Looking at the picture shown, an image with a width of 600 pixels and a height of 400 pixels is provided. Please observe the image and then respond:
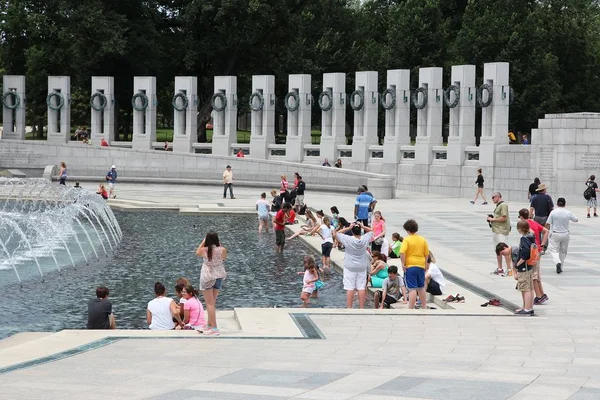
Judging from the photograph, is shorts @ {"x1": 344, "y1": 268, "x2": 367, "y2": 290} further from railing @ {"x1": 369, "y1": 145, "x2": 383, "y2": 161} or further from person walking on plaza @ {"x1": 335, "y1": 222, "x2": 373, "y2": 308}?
railing @ {"x1": 369, "y1": 145, "x2": 383, "y2": 161}

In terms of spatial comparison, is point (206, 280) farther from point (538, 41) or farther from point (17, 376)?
point (538, 41)

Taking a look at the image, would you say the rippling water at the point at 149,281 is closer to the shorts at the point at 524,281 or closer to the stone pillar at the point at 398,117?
the shorts at the point at 524,281

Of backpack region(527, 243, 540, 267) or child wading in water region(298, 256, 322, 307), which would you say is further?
child wading in water region(298, 256, 322, 307)

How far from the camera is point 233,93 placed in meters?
53.6

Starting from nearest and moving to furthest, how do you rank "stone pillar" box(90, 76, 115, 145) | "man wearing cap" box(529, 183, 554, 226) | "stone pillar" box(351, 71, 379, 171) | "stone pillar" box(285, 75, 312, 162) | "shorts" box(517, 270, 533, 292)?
"shorts" box(517, 270, 533, 292) < "man wearing cap" box(529, 183, 554, 226) < "stone pillar" box(351, 71, 379, 171) < "stone pillar" box(285, 75, 312, 162) < "stone pillar" box(90, 76, 115, 145)

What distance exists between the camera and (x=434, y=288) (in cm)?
1942

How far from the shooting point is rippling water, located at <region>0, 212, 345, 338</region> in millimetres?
18828

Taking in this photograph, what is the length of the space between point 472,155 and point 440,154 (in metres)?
1.76

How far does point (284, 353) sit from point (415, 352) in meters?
1.57

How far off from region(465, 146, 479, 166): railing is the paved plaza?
25.8 metres

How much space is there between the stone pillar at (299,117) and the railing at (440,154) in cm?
659

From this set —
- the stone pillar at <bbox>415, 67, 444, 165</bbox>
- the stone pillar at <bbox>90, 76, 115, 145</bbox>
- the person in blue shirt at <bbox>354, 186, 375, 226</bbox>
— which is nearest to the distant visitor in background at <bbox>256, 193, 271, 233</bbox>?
the person in blue shirt at <bbox>354, 186, 375, 226</bbox>

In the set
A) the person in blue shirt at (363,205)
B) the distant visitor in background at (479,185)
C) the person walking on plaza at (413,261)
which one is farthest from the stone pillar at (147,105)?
the person walking on plaza at (413,261)

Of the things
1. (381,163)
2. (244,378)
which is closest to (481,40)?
(381,163)
